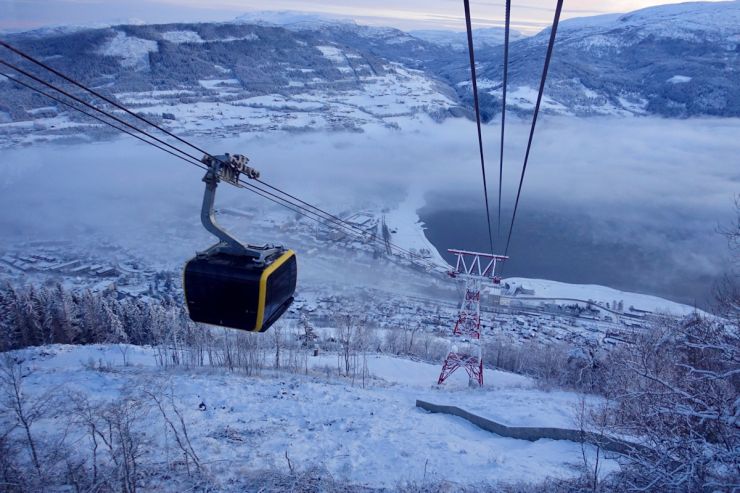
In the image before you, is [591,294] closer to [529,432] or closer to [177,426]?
[529,432]

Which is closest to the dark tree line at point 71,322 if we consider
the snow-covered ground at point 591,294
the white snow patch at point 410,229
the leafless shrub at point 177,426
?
the leafless shrub at point 177,426

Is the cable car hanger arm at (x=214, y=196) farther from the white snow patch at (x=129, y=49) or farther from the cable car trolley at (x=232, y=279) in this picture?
the white snow patch at (x=129, y=49)

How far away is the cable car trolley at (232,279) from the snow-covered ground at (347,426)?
3143 mm

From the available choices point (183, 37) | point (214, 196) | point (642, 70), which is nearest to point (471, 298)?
point (214, 196)

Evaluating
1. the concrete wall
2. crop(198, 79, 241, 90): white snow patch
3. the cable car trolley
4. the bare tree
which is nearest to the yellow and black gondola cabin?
the cable car trolley

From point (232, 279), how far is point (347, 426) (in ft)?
15.5

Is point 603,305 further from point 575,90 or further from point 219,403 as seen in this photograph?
point 575,90

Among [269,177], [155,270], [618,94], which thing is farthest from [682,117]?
[155,270]

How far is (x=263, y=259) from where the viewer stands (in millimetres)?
2588

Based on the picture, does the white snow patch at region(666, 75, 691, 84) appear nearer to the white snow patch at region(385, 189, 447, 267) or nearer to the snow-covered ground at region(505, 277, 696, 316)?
the white snow patch at region(385, 189, 447, 267)

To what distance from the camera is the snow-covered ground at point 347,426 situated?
512 cm

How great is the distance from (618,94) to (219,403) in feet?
375

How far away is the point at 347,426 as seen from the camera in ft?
21.1

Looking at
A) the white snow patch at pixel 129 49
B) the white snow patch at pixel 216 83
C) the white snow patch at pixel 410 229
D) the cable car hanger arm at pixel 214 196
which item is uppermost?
the white snow patch at pixel 129 49
